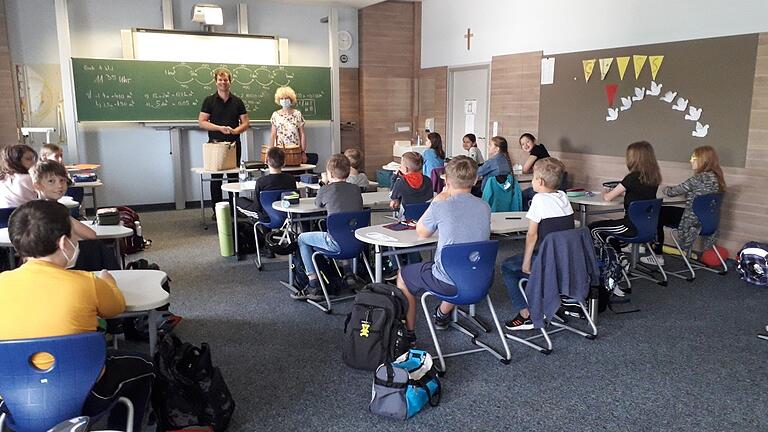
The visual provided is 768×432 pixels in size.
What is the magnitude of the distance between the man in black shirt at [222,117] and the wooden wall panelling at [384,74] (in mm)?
2774

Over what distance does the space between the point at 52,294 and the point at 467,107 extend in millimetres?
7776

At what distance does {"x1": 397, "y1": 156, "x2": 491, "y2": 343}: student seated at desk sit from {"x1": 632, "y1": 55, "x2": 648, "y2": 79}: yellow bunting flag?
383 centimetres

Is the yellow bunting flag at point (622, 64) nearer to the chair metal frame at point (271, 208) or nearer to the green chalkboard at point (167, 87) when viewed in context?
the chair metal frame at point (271, 208)

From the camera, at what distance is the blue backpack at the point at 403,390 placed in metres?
2.84

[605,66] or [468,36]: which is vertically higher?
[468,36]

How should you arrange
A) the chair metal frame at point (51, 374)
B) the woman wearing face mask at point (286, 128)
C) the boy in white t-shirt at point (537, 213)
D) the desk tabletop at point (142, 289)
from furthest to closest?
1. the woman wearing face mask at point (286, 128)
2. the boy in white t-shirt at point (537, 213)
3. the desk tabletop at point (142, 289)
4. the chair metal frame at point (51, 374)

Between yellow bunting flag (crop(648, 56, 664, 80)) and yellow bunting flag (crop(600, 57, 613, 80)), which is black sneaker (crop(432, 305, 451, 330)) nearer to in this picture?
yellow bunting flag (crop(648, 56, 664, 80))

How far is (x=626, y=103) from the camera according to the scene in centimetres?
655

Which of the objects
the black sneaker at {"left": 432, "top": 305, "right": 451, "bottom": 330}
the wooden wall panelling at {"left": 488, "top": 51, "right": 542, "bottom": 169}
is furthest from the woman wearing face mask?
the black sneaker at {"left": 432, "top": 305, "right": 451, "bottom": 330}

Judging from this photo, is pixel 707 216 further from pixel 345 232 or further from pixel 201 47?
pixel 201 47

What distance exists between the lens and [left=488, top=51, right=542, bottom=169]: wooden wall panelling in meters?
7.74

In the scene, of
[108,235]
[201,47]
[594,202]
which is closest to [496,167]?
[594,202]

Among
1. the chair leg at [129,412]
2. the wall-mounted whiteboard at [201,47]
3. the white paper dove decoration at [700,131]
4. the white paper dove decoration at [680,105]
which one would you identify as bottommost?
the chair leg at [129,412]

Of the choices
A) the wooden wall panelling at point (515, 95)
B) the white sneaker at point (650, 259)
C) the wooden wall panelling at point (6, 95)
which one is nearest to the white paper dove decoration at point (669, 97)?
the white sneaker at point (650, 259)
